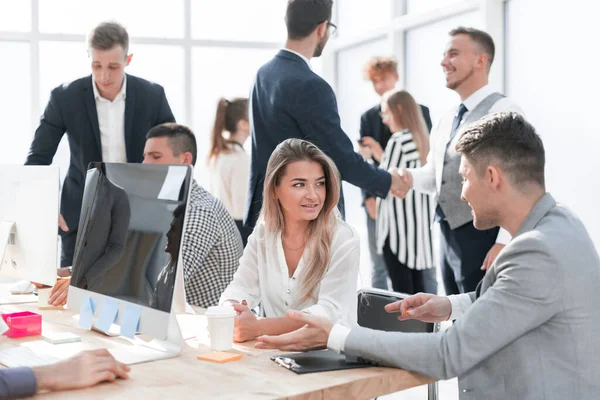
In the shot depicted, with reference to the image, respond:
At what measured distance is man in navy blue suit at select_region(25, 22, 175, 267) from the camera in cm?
338

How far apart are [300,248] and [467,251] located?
3.44 ft

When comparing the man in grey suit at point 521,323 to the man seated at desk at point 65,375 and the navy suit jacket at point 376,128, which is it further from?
the navy suit jacket at point 376,128

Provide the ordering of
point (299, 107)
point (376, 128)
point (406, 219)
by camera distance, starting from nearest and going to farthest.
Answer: point (299, 107) < point (406, 219) < point (376, 128)

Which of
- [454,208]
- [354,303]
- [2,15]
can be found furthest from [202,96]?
[354,303]

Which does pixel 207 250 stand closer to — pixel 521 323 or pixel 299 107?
pixel 299 107

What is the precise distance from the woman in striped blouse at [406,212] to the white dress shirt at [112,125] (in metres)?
1.61

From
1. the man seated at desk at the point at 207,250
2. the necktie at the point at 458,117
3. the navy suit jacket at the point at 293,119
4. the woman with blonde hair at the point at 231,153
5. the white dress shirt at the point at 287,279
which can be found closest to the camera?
the white dress shirt at the point at 287,279

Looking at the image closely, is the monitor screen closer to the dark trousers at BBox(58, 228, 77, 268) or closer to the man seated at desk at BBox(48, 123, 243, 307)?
the man seated at desk at BBox(48, 123, 243, 307)

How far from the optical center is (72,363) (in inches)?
55.2

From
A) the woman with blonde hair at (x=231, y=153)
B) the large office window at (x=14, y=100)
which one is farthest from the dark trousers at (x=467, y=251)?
the large office window at (x=14, y=100)

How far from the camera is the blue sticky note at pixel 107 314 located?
1760 mm

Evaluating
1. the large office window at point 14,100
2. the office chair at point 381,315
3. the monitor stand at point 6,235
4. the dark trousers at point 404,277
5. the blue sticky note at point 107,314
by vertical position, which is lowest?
the dark trousers at point 404,277

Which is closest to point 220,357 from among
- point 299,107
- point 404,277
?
point 299,107

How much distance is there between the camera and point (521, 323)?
1.44 meters
